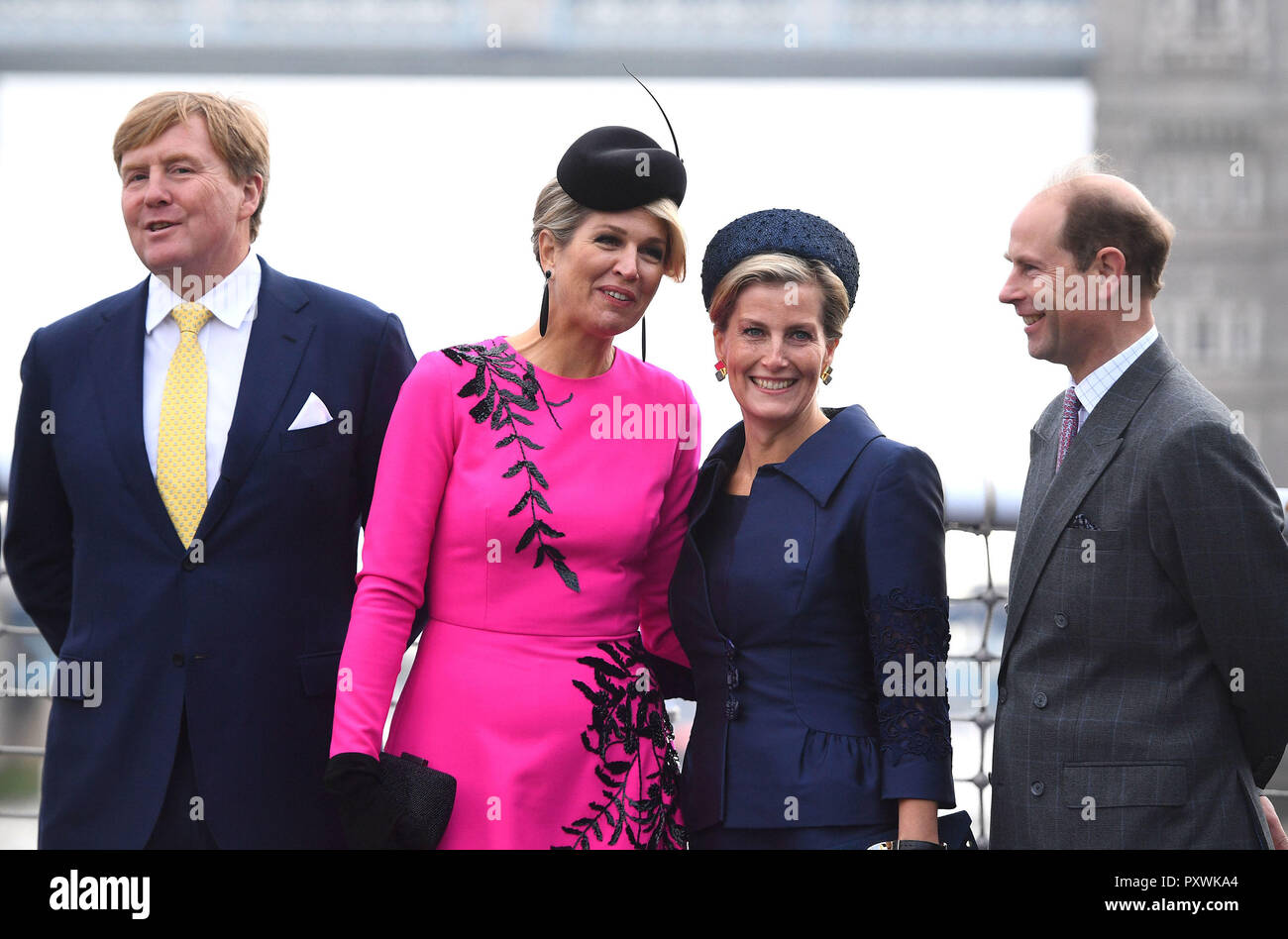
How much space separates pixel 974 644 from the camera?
3.42m

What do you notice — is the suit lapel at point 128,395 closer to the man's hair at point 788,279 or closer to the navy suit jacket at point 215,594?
the navy suit jacket at point 215,594

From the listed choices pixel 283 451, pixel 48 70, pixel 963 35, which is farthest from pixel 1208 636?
pixel 48 70

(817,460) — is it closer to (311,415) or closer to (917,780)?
(917,780)

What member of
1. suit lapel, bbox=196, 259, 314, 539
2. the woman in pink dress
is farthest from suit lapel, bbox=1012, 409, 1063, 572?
suit lapel, bbox=196, 259, 314, 539

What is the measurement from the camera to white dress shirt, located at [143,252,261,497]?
7.04 ft

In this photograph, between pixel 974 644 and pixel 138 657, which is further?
pixel 974 644

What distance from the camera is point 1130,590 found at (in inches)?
73.3

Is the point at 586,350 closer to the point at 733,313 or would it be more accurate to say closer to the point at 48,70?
the point at 733,313

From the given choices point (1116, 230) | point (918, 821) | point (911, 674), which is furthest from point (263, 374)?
point (1116, 230)

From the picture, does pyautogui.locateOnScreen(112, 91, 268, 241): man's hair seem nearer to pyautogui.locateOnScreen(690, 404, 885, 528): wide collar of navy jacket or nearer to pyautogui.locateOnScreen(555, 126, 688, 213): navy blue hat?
pyautogui.locateOnScreen(555, 126, 688, 213): navy blue hat

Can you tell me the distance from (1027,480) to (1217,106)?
3779 centimetres

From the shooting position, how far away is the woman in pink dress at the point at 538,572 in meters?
1.99

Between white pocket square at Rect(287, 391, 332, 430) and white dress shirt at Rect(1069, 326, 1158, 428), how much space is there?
4.04 feet
